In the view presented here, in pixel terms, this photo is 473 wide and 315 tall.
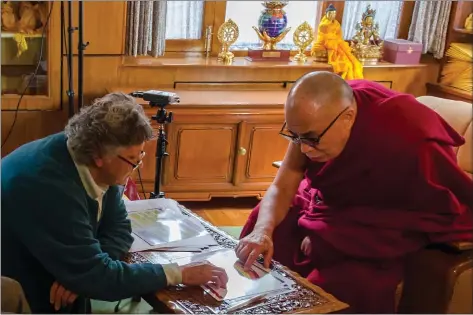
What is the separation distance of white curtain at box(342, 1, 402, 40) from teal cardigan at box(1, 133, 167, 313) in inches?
109

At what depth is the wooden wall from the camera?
319 cm

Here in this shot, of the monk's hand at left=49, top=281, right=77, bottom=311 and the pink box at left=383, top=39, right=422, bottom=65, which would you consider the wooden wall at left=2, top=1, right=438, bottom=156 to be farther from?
the monk's hand at left=49, top=281, right=77, bottom=311

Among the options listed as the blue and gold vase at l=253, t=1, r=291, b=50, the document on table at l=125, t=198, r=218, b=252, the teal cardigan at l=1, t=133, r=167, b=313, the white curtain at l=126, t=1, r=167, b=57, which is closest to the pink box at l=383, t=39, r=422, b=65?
the blue and gold vase at l=253, t=1, r=291, b=50

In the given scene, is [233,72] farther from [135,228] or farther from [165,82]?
[135,228]

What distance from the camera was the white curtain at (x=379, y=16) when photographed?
3.92 metres

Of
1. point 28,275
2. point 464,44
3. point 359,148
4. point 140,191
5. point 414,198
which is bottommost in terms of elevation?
point 140,191

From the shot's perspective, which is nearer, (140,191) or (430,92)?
(140,191)

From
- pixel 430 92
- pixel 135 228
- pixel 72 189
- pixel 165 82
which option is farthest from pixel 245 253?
pixel 430 92

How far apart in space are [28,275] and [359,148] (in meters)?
1.01

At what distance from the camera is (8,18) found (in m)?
3.09

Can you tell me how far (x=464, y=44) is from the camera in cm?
395

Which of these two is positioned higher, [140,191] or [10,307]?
[10,307]

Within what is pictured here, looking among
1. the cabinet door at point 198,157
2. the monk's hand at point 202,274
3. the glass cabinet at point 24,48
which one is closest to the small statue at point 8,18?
the glass cabinet at point 24,48

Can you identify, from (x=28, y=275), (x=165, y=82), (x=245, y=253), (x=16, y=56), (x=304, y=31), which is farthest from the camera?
(x=304, y=31)
